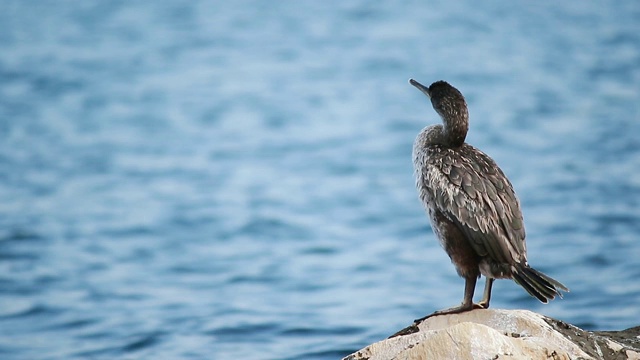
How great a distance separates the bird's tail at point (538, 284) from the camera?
549cm

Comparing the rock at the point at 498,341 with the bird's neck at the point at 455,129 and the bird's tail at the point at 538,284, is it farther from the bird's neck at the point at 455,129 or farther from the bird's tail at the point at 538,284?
the bird's neck at the point at 455,129

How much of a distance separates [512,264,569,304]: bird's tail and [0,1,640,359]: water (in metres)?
3.78

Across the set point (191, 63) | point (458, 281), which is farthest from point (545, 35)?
point (458, 281)

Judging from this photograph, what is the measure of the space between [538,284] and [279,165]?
1134 cm

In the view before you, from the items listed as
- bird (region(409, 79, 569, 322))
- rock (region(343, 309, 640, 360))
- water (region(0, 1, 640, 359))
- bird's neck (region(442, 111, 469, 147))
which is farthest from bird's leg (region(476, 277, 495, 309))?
water (region(0, 1, 640, 359))

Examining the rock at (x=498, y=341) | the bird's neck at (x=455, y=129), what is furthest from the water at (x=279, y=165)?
the rock at (x=498, y=341)

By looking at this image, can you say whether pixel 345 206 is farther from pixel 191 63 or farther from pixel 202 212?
pixel 191 63

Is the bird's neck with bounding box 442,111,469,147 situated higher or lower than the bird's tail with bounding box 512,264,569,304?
higher

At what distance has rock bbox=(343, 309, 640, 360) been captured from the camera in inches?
196

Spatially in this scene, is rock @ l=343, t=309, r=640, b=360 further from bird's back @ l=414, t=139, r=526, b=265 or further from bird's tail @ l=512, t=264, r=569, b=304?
bird's back @ l=414, t=139, r=526, b=265

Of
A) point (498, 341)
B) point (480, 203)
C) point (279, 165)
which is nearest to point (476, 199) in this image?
point (480, 203)

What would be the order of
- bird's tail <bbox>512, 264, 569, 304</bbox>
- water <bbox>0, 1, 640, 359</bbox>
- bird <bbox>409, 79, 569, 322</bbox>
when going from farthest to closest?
water <bbox>0, 1, 640, 359</bbox> → bird <bbox>409, 79, 569, 322</bbox> → bird's tail <bbox>512, 264, 569, 304</bbox>

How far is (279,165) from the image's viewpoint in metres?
16.7

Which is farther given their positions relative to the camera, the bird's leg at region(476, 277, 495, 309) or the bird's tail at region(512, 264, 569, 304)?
the bird's leg at region(476, 277, 495, 309)
